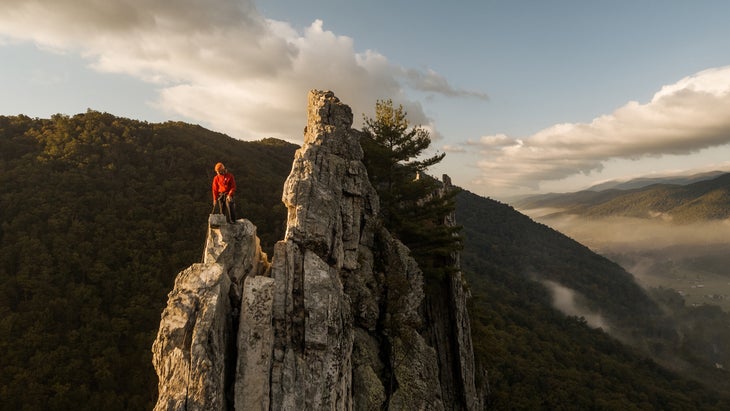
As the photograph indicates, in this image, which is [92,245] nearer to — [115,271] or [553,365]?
[115,271]

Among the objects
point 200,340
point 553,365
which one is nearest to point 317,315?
point 200,340

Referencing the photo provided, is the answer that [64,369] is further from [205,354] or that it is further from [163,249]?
[205,354]

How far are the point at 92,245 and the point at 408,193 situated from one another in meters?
53.7

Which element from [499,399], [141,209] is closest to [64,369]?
[141,209]

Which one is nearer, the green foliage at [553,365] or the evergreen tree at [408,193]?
the evergreen tree at [408,193]

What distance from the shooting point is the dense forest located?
43.0 metres

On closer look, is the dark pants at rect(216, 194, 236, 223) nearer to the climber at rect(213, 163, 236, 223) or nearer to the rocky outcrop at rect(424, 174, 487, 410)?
the climber at rect(213, 163, 236, 223)

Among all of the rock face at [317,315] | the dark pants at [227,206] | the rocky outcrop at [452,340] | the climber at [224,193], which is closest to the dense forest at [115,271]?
the rocky outcrop at [452,340]

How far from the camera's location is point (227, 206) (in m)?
17.1

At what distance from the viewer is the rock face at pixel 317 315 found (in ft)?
43.1

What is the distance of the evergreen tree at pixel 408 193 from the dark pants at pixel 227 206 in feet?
44.5

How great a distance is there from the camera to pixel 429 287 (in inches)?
1099

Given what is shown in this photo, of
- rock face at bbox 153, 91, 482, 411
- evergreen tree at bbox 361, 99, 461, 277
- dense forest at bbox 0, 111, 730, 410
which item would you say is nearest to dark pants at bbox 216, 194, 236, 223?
rock face at bbox 153, 91, 482, 411

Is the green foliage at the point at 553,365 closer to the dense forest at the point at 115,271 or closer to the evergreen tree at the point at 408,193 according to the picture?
the dense forest at the point at 115,271
